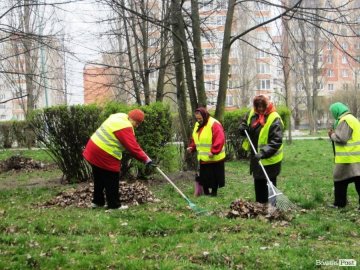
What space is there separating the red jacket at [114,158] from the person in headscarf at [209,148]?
1.64 metres

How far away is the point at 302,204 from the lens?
7.68 m

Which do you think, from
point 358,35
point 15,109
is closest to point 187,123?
point 358,35

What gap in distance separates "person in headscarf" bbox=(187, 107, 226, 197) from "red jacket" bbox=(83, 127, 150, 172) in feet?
5.37

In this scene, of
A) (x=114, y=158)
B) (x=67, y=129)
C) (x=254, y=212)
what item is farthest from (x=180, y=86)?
(x=254, y=212)

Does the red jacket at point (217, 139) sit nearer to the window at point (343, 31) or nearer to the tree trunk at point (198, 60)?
the tree trunk at point (198, 60)

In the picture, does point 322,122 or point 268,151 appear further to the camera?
point 322,122

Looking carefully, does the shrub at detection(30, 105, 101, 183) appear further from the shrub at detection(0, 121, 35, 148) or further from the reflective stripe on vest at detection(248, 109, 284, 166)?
the shrub at detection(0, 121, 35, 148)

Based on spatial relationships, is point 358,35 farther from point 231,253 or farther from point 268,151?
point 231,253

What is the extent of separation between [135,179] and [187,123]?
2.24 meters

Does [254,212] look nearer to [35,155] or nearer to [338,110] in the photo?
[338,110]

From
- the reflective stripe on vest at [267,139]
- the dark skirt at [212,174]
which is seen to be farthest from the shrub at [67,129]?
the reflective stripe on vest at [267,139]

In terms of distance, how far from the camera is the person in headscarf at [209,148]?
27.5 ft

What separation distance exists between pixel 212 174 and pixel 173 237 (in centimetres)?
309

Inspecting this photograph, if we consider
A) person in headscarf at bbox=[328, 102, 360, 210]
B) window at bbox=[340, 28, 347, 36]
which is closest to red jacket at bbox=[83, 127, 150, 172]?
person in headscarf at bbox=[328, 102, 360, 210]
